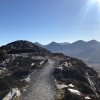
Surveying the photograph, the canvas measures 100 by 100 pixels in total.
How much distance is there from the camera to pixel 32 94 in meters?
43.2

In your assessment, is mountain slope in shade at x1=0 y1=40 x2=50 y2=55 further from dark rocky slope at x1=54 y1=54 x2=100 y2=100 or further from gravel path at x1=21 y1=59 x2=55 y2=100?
gravel path at x1=21 y1=59 x2=55 y2=100

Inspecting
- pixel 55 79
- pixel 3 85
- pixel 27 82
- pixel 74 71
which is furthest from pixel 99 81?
pixel 3 85

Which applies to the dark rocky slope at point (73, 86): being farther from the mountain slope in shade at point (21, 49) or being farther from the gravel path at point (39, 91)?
the mountain slope in shade at point (21, 49)

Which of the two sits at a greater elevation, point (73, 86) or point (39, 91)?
point (39, 91)

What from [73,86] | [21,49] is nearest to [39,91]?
[73,86]

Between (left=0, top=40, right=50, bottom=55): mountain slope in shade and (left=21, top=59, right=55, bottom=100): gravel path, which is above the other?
(left=0, top=40, right=50, bottom=55): mountain slope in shade

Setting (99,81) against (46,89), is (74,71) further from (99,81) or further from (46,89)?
(46,89)

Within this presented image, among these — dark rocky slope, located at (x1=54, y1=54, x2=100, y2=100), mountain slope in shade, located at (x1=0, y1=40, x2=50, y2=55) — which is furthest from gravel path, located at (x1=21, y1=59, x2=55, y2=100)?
mountain slope in shade, located at (x1=0, y1=40, x2=50, y2=55)

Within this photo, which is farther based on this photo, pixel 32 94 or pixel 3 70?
pixel 3 70

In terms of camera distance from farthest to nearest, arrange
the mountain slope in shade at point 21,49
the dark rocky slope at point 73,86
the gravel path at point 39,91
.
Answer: the mountain slope in shade at point 21,49, the dark rocky slope at point 73,86, the gravel path at point 39,91

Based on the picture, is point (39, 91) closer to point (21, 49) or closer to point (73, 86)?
point (73, 86)

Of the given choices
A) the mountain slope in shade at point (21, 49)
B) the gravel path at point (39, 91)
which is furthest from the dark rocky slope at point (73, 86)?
the mountain slope in shade at point (21, 49)

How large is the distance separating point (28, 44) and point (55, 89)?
125 m

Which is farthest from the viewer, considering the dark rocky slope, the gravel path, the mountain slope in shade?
the mountain slope in shade
